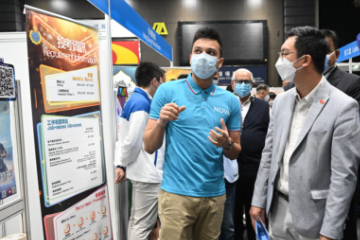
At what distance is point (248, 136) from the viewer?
7.98ft

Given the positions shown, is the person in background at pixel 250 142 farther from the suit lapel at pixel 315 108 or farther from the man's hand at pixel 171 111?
the man's hand at pixel 171 111

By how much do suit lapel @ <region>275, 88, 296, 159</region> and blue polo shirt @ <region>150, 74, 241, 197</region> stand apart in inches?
11.4

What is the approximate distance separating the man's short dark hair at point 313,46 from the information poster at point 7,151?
4.76 feet

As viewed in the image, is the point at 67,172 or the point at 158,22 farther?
the point at 158,22

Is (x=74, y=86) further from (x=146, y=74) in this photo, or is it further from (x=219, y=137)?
(x=219, y=137)

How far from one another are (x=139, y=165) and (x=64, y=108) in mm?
784

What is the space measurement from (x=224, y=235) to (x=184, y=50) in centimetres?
836

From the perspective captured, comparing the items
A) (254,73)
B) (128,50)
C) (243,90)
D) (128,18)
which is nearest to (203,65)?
(243,90)

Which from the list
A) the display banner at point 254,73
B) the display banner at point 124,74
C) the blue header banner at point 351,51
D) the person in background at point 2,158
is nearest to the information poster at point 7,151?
the person in background at point 2,158

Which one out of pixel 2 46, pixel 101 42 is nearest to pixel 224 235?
pixel 101 42

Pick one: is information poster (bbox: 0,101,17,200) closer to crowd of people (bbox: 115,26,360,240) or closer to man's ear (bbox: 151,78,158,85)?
crowd of people (bbox: 115,26,360,240)

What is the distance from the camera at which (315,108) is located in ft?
4.17

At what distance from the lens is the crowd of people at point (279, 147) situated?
1.21m

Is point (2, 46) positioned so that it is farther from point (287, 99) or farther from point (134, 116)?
point (287, 99)
